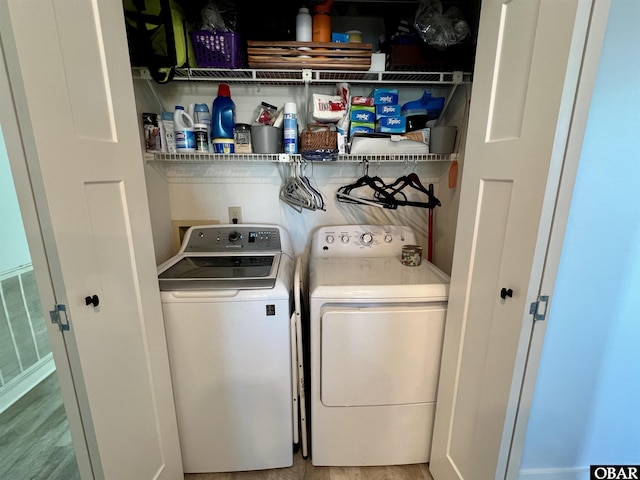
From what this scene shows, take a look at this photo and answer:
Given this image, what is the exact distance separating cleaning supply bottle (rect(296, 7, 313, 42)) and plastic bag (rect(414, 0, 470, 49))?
478 millimetres

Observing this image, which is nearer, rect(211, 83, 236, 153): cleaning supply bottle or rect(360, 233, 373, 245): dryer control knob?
rect(211, 83, 236, 153): cleaning supply bottle

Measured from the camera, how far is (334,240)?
5.76 feet

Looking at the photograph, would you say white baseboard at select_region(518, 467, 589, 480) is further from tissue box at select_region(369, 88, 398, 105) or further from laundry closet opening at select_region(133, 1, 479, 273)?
tissue box at select_region(369, 88, 398, 105)

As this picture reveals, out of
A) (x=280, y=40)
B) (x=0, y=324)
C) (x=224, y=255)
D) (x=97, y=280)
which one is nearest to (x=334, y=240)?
(x=224, y=255)

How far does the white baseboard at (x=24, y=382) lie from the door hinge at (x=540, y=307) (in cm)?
221

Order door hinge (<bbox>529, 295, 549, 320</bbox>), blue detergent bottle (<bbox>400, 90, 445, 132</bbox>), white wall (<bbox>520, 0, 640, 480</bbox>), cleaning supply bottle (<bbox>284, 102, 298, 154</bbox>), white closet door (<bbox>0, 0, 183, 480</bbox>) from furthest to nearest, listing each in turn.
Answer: blue detergent bottle (<bbox>400, 90, 445, 132</bbox>) < cleaning supply bottle (<bbox>284, 102, 298, 154</bbox>) < white wall (<bbox>520, 0, 640, 480</bbox>) < door hinge (<bbox>529, 295, 549, 320</bbox>) < white closet door (<bbox>0, 0, 183, 480</bbox>)

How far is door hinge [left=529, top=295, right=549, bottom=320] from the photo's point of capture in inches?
33.5

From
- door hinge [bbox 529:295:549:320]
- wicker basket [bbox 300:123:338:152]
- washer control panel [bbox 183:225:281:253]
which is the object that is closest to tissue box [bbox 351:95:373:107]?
wicker basket [bbox 300:123:338:152]

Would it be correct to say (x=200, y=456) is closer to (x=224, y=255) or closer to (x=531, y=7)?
(x=224, y=255)

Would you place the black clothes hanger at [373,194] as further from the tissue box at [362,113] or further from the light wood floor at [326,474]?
the light wood floor at [326,474]

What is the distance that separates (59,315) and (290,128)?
1.15 meters

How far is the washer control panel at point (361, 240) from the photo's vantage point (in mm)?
1741

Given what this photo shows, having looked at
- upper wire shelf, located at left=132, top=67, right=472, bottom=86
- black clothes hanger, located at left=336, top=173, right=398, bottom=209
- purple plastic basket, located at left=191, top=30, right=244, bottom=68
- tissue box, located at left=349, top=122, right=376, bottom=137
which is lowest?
black clothes hanger, located at left=336, top=173, right=398, bottom=209

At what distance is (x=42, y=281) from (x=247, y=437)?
1.13 m
